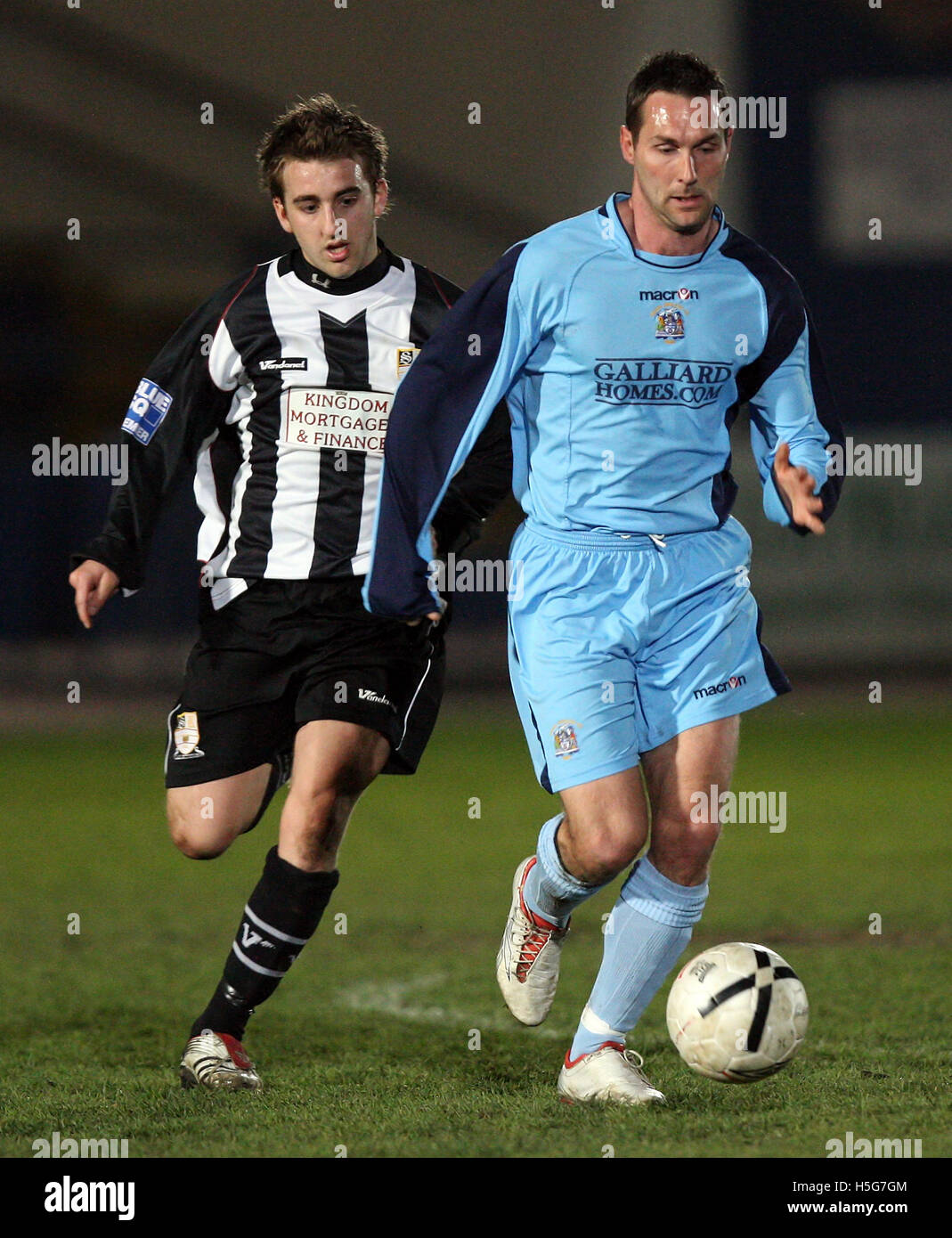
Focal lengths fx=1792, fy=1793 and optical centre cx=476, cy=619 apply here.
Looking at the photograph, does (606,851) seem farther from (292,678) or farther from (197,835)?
(197,835)

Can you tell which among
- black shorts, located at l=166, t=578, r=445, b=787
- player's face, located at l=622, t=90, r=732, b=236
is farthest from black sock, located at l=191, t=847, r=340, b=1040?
player's face, located at l=622, t=90, r=732, b=236

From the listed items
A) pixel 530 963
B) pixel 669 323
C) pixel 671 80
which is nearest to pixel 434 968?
pixel 530 963

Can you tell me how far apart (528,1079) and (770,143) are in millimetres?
15235

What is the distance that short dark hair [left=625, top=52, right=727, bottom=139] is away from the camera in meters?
4.09

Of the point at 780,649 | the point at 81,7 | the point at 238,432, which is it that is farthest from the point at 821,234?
the point at 238,432

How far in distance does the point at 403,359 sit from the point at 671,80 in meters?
1.07

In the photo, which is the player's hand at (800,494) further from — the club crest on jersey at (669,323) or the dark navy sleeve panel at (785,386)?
the club crest on jersey at (669,323)

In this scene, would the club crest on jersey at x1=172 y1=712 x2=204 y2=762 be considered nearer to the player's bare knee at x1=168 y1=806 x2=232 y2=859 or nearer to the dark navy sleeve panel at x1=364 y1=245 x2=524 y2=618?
the player's bare knee at x1=168 y1=806 x2=232 y2=859

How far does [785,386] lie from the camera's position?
169 inches

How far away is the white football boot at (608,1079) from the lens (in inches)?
160

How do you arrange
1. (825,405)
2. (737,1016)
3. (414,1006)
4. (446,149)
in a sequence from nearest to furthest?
(737,1016) → (825,405) → (414,1006) → (446,149)

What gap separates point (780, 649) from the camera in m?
15.0

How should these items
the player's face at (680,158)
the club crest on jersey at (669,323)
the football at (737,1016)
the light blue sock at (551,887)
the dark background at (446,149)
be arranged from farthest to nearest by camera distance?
the dark background at (446,149) → the light blue sock at (551,887) → the club crest on jersey at (669,323) → the player's face at (680,158) → the football at (737,1016)

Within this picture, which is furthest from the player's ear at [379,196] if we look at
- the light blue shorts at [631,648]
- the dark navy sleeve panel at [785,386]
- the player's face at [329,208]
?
the light blue shorts at [631,648]
